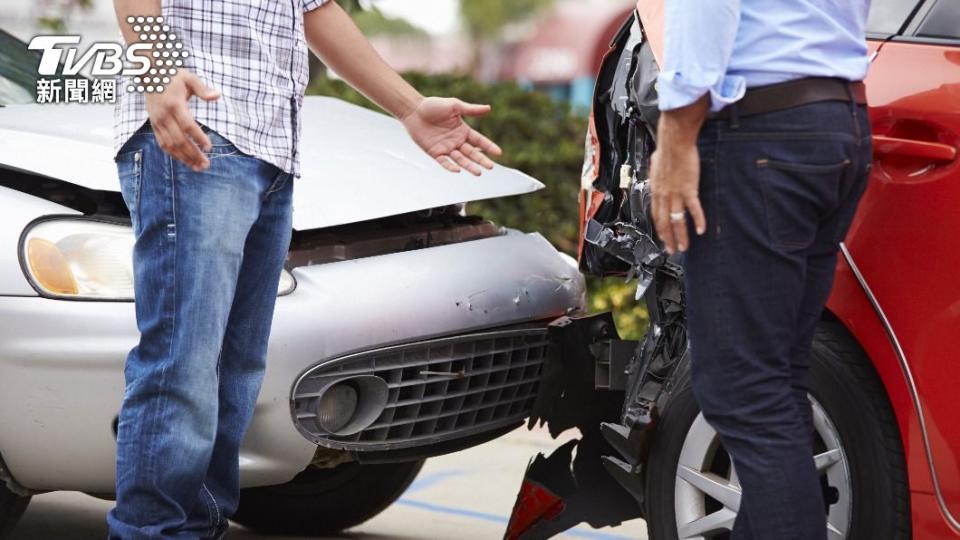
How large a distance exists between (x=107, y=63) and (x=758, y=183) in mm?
2112

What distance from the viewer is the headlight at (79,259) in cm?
310

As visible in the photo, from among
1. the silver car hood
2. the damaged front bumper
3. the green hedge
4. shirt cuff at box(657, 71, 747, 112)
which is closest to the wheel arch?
the damaged front bumper

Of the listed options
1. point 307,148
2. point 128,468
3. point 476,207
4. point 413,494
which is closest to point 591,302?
point 476,207

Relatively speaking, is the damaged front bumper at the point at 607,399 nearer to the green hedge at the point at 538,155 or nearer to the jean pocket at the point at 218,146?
the jean pocket at the point at 218,146

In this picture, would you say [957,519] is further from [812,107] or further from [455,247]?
[455,247]

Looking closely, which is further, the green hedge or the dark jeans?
the green hedge

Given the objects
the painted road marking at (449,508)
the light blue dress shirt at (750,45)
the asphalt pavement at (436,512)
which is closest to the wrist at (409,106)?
the light blue dress shirt at (750,45)

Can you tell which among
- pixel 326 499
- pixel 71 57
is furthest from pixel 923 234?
pixel 71 57

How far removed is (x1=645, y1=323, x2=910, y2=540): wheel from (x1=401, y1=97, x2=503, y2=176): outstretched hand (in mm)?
632

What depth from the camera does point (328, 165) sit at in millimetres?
3574

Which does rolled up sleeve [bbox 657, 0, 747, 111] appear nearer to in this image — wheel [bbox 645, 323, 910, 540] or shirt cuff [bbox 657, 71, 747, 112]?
shirt cuff [bbox 657, 71, 747, 112]

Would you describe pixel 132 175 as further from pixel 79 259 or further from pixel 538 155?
pixel 538 155

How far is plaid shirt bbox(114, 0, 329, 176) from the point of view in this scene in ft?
8.69

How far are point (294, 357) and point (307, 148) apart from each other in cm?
70
